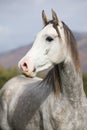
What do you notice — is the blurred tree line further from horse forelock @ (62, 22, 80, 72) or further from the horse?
horse forelock @ (62, 22, 80, 72)

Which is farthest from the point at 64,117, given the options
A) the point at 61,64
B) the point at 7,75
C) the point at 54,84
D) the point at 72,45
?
the point at 7,75

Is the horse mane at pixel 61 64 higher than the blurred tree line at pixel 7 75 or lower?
higher

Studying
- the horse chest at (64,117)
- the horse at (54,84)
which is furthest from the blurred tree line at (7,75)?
the horse chest at (64,117)

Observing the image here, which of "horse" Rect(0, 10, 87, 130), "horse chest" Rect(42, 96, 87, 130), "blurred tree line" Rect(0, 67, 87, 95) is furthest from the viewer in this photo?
"blurred tree line" Rect(0, 67, 87, 95)

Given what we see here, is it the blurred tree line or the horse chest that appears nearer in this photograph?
the horse chest

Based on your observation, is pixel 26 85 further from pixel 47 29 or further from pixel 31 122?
pixel 47 29

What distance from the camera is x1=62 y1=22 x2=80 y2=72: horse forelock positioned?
7856 millimetres

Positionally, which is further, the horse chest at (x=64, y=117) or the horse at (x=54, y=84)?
the horse chest at (x=64, y=117)

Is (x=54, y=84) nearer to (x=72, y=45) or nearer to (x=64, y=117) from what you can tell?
(x=64, y=117)

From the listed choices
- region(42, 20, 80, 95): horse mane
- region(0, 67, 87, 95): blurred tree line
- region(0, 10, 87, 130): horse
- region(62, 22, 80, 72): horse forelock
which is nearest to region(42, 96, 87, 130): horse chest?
region(0, 10, 87, 130): horse

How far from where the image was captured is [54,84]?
26.6 feet

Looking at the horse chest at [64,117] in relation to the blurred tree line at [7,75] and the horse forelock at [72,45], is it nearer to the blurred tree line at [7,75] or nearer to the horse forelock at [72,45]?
the horse forelock at [72,45]

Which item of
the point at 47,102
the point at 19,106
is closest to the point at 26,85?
the point at 19,106

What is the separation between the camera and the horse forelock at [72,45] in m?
7.86
